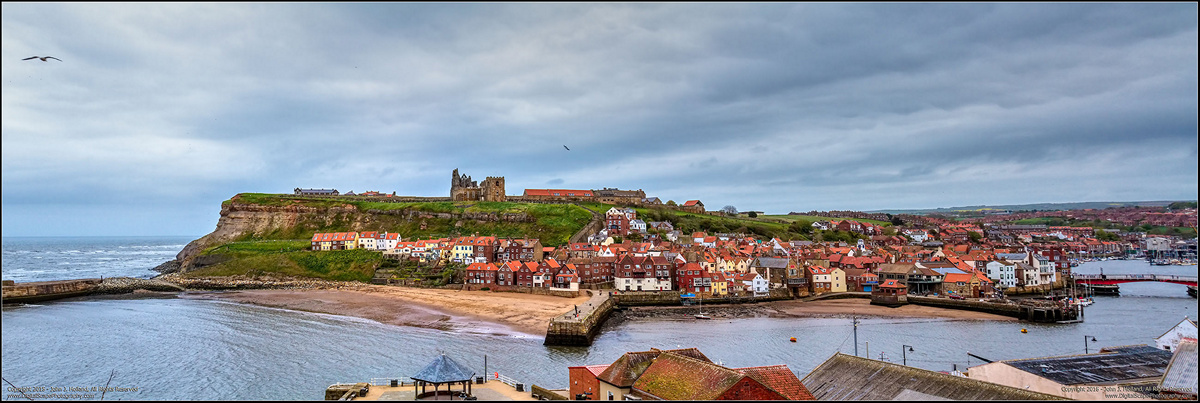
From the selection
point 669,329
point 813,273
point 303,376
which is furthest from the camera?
point 813,273

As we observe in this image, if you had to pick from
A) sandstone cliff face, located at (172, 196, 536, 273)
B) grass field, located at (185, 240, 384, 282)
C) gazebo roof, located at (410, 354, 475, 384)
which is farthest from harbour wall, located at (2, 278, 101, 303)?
gazebo roof, located at (410, 354, 475, 384)

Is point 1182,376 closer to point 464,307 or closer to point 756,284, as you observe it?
point 464,307

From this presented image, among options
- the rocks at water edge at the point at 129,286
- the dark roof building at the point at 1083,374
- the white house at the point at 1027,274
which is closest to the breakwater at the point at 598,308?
the dark roof building at the point at 1083,374

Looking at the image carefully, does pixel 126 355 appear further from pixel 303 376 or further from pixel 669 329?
pixel 669 329

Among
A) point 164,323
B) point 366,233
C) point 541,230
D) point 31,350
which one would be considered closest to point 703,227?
point 541,230

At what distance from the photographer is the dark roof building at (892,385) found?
18859 millimetres

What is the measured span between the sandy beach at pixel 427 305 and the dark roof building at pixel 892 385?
27017 mm

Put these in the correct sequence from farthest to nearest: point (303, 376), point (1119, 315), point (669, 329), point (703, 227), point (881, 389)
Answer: point (703, 227) < point (1119, 315) < point (669, 329) < point (303, 376) < point (881, 389)

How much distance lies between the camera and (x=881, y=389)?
69.1ft

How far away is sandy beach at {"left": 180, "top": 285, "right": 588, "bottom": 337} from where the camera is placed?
5162 centimetres

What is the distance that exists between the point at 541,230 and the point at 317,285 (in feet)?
118

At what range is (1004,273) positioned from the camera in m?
78.7

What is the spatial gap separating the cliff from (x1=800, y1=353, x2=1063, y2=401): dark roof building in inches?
3027

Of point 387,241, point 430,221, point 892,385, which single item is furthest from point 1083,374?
point 430,221
